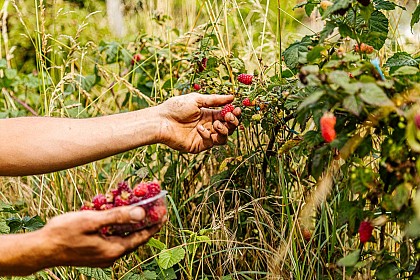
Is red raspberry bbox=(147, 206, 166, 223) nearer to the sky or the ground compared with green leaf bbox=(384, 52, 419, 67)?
nearer to the ground

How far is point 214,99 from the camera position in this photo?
2.01 meters

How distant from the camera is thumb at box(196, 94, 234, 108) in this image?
201 centimetres

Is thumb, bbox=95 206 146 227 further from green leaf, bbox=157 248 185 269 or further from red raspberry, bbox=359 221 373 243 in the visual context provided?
green leaf, bbox=157 248 185 269

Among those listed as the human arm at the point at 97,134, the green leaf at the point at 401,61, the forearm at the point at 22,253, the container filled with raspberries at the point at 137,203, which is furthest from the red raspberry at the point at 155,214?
the green leaf at the point at 401,61

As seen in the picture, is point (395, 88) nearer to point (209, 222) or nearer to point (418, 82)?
point (418, 82)

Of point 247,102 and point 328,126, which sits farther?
point 247,102

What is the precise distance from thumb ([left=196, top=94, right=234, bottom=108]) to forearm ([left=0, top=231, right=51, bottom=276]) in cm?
76

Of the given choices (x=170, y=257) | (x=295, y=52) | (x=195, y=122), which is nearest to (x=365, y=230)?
(x=295, y=52)

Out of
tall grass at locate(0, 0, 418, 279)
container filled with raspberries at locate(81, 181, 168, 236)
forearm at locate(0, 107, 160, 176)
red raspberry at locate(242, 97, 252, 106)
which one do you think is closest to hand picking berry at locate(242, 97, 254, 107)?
red raspberry at locate(242, 97, 252, 106)

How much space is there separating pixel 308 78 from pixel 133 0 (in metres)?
3.27

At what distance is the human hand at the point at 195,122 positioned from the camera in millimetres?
2020

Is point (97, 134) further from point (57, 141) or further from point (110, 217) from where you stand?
point (110, 217)

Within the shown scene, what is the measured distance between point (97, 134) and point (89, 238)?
663mm

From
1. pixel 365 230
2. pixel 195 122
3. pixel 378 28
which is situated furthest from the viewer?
pixel 195 122
